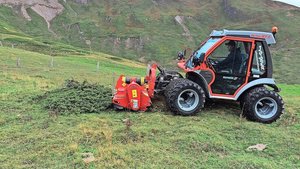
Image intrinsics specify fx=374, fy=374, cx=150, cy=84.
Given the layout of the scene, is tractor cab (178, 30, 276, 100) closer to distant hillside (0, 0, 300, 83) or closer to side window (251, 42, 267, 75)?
side window (251, 42, 267, 75)

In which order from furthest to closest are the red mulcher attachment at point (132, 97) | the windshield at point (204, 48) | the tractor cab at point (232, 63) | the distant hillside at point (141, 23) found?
the distant hillside at point (141, 23) → the windshield at point (204, 48) → the tractor cab at point (232, 63) → the red mulcher attachment at point (132, 97)

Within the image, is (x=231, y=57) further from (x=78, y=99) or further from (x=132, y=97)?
(x=78, y=99)

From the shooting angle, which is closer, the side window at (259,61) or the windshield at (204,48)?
the side window at (259,61)

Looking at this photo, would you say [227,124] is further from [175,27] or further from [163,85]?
[175,27]

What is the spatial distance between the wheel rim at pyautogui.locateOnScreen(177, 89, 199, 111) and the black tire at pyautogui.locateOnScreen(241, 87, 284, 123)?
138 cm

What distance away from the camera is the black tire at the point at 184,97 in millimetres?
9695

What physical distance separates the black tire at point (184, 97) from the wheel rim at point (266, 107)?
1607 mm

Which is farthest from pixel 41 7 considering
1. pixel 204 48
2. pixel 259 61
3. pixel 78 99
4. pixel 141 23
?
pixel 259 61

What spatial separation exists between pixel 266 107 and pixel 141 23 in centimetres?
9829

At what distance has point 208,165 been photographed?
696cm

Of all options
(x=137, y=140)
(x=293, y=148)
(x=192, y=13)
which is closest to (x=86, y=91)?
(x=137, y=140)

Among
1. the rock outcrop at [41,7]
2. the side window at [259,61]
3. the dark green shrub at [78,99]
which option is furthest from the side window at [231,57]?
the rock outcrop at [41,7]

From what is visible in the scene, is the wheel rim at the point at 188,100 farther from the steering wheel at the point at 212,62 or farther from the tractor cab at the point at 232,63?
the steering wheel at the point at 212,62

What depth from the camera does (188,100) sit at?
33.0ft
